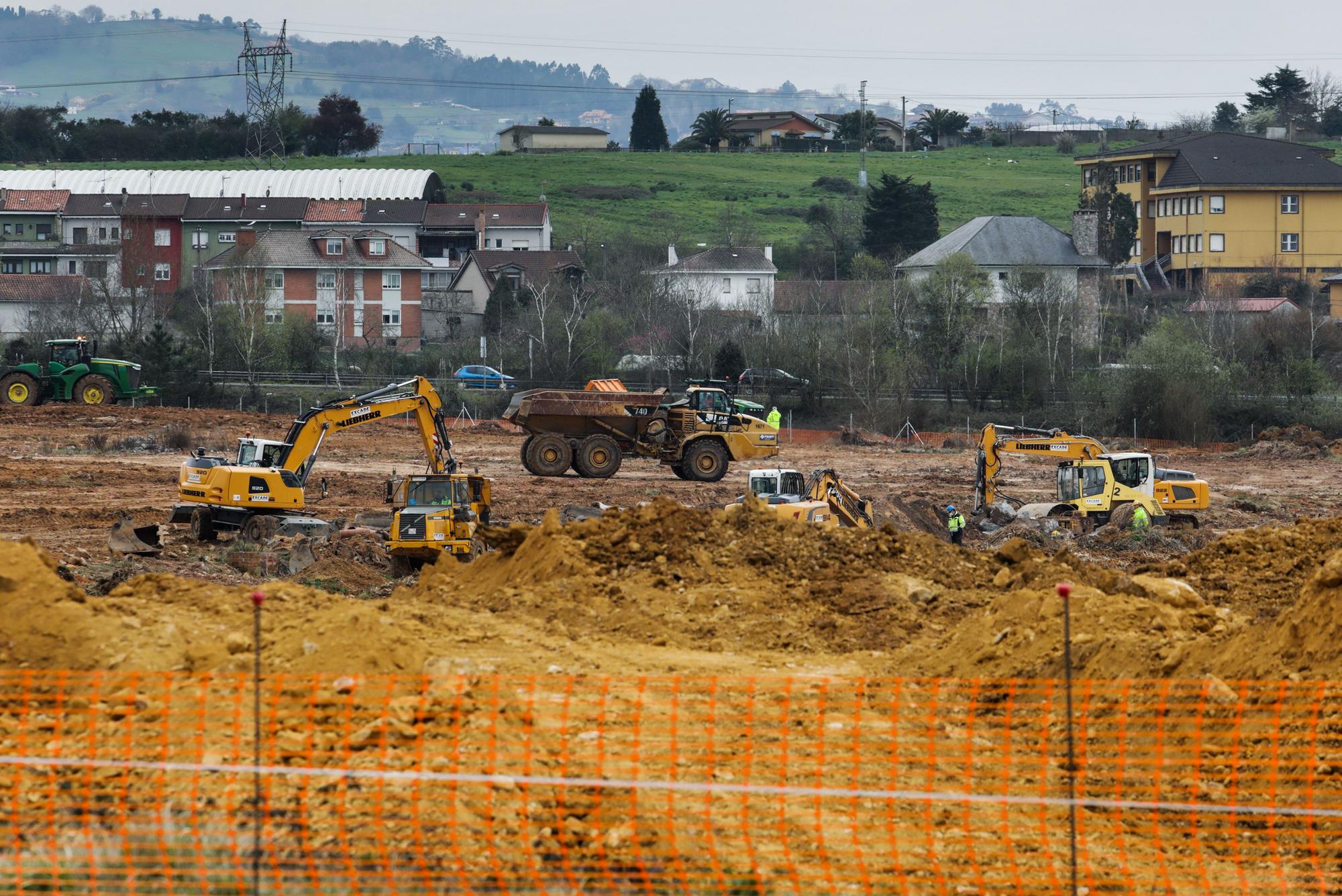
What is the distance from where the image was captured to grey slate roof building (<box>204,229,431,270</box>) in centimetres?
6838

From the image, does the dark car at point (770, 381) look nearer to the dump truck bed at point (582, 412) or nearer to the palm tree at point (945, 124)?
the dump truck bed at point (582, 412)

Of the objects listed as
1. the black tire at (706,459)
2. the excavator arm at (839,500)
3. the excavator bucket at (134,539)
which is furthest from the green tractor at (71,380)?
the excavator arm at (839,500)

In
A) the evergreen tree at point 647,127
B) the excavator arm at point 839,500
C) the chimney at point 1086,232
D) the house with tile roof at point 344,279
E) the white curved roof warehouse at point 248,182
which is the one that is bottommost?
the excavator arm at point 839,500

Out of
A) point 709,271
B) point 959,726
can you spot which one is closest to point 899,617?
point 959,726

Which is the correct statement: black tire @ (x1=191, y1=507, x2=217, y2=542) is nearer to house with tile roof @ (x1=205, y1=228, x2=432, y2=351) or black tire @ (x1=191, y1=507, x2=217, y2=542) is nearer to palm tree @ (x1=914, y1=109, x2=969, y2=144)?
house with tile roof @ (x1=205, y1=228, x2=432, y2=351)

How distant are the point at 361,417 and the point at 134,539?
4524 mm

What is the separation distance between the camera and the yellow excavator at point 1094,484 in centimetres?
2945

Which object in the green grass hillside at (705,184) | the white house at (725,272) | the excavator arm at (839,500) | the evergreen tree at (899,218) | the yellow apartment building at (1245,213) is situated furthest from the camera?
the green grass hillside at (705,184)

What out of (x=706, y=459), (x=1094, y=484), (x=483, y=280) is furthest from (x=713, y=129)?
(x=1094, y=484)

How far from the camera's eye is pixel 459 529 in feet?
71.5

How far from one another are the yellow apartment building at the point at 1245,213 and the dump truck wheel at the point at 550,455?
55.2 meters

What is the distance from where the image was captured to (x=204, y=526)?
81.7 feet

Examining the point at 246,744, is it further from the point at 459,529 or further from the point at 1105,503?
the point at 1105,503

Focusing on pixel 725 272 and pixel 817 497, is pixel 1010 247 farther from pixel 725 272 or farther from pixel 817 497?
pixel 817 497
